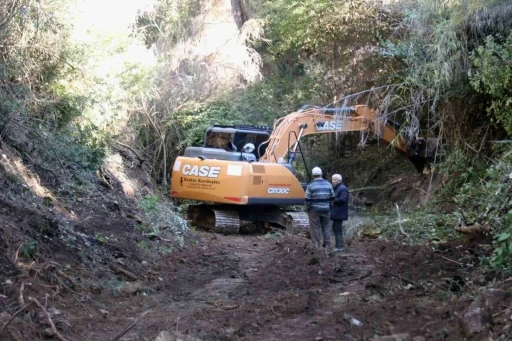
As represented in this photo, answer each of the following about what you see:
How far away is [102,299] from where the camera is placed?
8094mm

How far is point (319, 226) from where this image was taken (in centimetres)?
1262

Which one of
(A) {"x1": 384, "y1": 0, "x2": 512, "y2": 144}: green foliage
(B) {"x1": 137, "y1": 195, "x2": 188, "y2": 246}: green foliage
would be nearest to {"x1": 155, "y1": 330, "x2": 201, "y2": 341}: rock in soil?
(B) {"x1": 137, "y1": 195, "x2": 188, "y2": 246}: green foliage

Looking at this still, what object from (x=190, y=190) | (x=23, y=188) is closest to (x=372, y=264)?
(x=23, y=188)

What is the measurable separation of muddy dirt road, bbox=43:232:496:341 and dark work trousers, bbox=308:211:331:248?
686 mm

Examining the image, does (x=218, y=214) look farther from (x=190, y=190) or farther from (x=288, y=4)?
(x=288, y=4)

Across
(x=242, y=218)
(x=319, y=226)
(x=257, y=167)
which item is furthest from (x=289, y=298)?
(x=242, y=218)

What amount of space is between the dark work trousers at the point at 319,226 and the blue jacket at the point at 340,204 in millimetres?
168

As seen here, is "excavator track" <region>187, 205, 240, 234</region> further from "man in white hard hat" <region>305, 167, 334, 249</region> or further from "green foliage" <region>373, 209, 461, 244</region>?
"man in white hard hat" <region>305, 167, 334, 249</region>

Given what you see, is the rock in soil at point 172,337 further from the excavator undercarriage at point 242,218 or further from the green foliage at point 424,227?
the excavator undercarriage at point 242,218

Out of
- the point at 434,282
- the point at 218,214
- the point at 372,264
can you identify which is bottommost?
the point at 218,214

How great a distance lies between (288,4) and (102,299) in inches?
792

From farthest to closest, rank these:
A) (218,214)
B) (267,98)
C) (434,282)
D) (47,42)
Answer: (267,98), (218,214), (47,42), (434,282)

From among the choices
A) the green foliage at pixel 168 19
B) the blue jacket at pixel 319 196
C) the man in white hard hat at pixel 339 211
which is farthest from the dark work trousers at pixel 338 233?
the green foliage at pixel 168 19

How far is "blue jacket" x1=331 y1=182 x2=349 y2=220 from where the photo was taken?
1254cm
